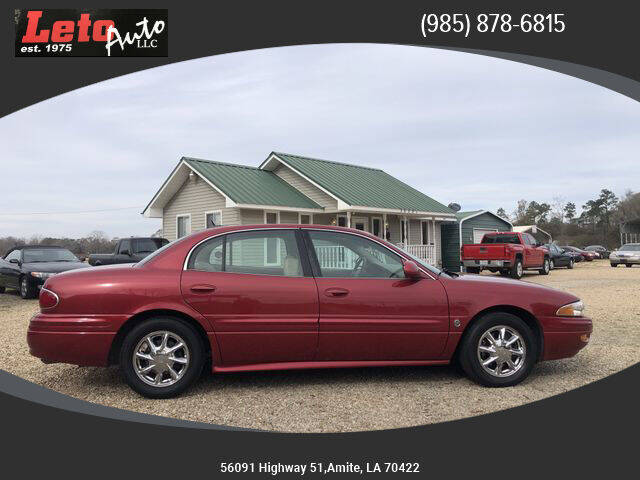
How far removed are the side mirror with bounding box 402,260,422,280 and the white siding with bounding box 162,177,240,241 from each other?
45.1ft

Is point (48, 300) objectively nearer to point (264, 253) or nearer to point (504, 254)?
point (264, 253)

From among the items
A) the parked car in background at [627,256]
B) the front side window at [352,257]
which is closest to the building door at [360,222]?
the front side window at [352,257]

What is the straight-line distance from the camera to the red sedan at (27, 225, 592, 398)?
4695 millimetres

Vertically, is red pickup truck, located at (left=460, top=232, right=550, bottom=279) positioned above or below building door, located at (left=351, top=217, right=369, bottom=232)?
below

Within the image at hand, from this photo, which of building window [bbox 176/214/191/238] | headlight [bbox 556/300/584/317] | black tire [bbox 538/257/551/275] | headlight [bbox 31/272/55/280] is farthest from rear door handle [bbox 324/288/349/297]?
black tire [bbox 538/257/551/275]

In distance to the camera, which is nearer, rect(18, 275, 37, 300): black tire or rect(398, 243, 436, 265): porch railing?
rect(18, 275, 37, 300): black tire

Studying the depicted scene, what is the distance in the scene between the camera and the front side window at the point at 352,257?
17.0ft

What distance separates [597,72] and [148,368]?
490cm

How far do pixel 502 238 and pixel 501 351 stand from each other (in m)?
18.7

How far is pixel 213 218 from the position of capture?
19500 millimetres

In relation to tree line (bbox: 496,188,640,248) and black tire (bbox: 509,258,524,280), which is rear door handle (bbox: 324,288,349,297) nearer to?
black tire (bbox: 509,258,524,280)

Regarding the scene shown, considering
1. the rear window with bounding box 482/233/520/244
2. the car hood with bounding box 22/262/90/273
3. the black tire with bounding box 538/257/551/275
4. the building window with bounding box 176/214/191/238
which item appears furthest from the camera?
the black tire with bounding box 538/257/551/275

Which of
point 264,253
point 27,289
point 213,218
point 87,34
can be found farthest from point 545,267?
point 87,34

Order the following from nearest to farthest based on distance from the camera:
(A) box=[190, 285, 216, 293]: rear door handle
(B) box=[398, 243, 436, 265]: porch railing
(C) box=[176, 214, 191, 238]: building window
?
(A) box=[190, 285, 216, 293]: rear door handle, (C) box=[176, 214, 191, 238]: building window, (B) box=[398, 243, 436, 265]: porch railing
